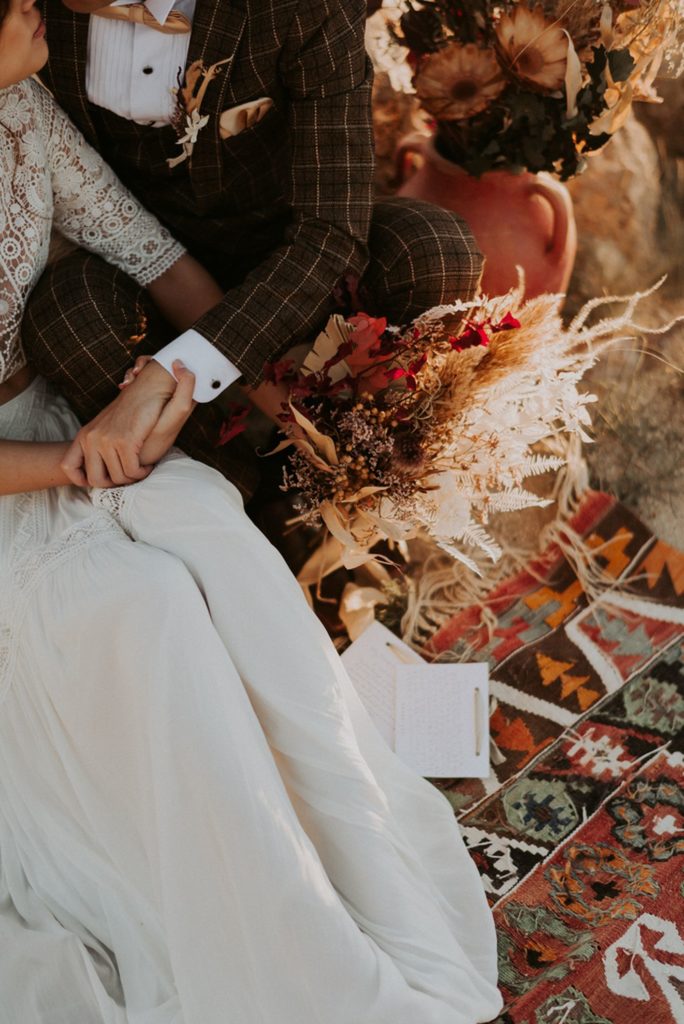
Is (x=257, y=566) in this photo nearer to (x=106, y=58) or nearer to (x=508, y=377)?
(x=508, y=377)

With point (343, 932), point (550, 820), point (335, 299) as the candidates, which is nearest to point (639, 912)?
point (550, 820)

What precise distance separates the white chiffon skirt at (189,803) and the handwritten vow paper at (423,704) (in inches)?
11.9

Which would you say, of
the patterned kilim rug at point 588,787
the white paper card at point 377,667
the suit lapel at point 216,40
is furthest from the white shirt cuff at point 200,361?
the patterned kilim rug at point 588,787

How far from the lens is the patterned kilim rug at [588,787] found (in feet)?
4.80

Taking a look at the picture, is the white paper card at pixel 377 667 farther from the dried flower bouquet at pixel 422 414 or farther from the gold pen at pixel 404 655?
the dried flower bouquet at pixel 422 414

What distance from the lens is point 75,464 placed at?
57.6 inches

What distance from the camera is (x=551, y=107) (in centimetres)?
193

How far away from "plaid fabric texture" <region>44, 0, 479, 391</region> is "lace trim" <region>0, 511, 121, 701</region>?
1.21 feet

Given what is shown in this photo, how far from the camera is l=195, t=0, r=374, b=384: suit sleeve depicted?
60.3 inches

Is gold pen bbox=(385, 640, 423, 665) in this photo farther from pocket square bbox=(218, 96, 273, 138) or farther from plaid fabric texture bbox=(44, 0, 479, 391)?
pocket square bbox=(218, 96, 273, 138)

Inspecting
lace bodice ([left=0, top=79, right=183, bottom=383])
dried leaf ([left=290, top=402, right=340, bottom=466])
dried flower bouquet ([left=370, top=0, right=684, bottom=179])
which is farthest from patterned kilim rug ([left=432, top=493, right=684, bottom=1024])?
lace bodice ([left=0, top=79, right=183, bottom=383])

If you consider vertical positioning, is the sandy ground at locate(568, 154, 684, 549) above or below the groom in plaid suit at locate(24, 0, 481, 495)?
below

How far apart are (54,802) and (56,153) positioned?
1018 millimetres

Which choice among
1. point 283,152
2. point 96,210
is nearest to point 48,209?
point 96,210
